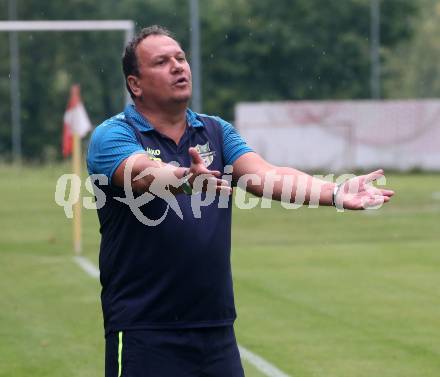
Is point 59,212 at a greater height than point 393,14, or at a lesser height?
lesser

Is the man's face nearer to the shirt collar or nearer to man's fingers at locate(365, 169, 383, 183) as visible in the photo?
the shirt collar

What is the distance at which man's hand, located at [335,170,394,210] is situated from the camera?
489 centimetres

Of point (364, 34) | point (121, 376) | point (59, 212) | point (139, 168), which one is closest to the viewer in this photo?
point (139, 168)

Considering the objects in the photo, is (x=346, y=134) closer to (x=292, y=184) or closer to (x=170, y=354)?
(x=292, y=184)

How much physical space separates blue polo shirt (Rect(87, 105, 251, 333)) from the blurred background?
4.60 metres

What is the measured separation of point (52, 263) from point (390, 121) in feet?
131

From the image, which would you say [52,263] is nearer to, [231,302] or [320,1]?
[231,302]

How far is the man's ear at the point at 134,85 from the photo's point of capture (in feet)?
17.1

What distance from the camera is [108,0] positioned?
80.6 meters

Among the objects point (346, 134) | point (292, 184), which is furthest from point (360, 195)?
point (346, 134)

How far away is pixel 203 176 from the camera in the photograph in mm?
4602

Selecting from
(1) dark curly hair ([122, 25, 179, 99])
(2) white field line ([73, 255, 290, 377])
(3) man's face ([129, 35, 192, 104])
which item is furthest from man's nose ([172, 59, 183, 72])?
(2) white field line ([73, 255, 290, 377])

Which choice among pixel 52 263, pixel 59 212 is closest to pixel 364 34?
pixel 59 212

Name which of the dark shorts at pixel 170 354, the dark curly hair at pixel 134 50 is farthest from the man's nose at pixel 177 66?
the dark shorts at pixel 170 354
